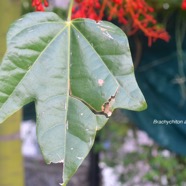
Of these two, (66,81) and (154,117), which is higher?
(66,81)

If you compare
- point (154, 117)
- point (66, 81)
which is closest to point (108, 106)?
point (66, 81)

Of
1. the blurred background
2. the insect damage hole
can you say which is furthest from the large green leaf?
the blurred background

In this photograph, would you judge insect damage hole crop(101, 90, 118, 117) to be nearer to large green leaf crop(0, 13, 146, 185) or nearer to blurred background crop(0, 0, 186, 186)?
large green leaf crop(0, 13, 146, 185)

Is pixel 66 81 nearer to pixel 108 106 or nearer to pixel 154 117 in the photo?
pixel 108 106

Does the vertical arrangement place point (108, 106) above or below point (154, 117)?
above

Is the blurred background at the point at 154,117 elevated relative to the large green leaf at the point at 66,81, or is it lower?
lower

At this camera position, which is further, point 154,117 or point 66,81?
point 154,117

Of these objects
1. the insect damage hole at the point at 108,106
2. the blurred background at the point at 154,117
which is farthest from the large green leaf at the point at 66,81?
the blurred background at the point at 154,117

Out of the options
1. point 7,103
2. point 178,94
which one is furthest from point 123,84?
point 178,94

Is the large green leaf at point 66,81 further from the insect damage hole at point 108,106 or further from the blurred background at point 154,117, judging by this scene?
the blurred background at point 154,117
